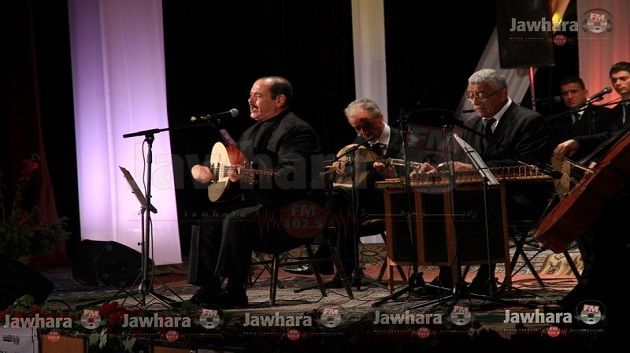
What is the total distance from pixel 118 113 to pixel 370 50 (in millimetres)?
2964

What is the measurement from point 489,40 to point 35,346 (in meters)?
6.42

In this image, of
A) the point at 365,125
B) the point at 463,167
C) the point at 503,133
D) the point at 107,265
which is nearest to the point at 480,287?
the point at 463,167

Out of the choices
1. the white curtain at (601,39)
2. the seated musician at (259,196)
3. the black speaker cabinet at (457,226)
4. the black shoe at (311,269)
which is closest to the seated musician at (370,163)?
the black shoe at (311,269)

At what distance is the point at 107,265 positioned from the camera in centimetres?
686

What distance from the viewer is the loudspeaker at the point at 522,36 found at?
818cm

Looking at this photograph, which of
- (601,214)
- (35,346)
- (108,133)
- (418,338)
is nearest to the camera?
(418,338)

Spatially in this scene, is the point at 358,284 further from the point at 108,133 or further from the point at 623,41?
the point at 623,41

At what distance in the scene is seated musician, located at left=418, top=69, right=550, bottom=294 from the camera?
5.57 meters

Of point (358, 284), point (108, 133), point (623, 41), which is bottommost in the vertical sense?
point (358, 284)

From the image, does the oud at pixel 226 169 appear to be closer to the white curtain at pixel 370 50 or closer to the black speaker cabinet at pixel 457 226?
the black speaker cabinet at pixel 457 226

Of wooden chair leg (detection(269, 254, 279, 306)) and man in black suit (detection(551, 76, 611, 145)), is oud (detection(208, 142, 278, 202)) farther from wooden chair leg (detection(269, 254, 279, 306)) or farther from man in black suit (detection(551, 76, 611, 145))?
man in black suit (detection(551, 76, 611, 145))

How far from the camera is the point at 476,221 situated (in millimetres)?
5340

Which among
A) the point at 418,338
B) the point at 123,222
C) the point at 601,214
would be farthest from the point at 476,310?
the point at 123,222

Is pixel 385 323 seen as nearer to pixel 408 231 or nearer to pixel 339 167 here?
pixel 408 231
